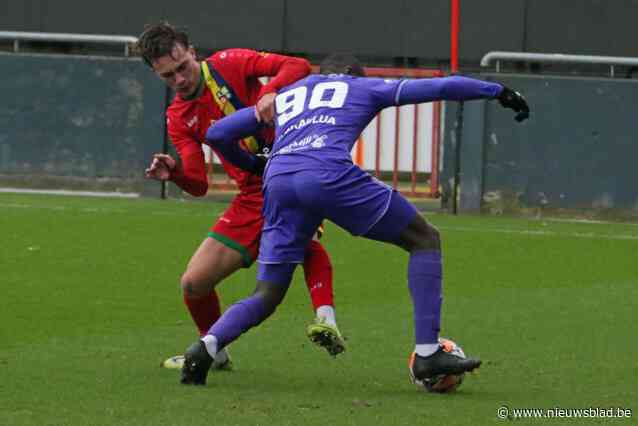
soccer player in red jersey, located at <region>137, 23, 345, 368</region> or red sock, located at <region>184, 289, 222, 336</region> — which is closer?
soccer player in red jersey, located at <region>137, 23, 345, 368</region>

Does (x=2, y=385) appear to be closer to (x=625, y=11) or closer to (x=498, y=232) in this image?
(x=498, y=232)

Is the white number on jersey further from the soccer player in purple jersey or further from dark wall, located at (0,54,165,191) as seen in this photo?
dark wall, located at (0,54,165,191)

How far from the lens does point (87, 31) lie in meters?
21.5

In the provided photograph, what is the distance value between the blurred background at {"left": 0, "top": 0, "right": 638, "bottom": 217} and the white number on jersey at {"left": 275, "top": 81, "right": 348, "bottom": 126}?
10.1 metres

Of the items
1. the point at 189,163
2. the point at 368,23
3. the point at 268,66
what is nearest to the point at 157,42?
the point at 268,66

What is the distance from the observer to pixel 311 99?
7.58 metres

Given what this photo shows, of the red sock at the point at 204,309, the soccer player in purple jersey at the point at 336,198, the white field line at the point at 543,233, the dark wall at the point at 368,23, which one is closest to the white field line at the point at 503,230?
the white field line at the point at 543,233

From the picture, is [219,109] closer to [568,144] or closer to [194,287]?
[194,287]

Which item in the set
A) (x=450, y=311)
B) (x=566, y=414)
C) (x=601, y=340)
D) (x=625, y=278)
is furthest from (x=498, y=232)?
(x=566, y=414)

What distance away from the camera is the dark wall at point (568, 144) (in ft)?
57.1

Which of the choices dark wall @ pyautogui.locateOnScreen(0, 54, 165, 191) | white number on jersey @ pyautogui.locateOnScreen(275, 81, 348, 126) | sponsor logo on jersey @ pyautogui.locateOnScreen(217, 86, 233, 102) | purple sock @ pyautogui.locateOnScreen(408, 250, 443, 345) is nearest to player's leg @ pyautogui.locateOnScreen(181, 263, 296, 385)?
purple sock @ pyautogui.locateOnScreen(408, 250, 443, 345)

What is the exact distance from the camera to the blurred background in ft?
57.5

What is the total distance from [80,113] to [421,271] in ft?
39.7

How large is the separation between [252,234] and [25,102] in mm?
11192
